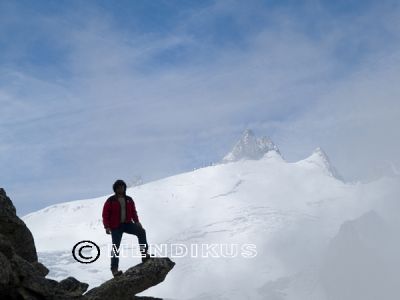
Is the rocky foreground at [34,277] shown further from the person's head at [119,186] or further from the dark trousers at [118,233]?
the person's head at [119,186]

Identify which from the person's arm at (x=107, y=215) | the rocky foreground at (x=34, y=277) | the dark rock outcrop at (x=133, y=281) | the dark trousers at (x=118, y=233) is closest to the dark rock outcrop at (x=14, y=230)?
the rocky foreground at (x=34, y=277)

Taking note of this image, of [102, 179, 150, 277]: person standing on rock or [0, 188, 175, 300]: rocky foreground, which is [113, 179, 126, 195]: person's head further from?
[0, 188, 175, 300]: rocky foreground

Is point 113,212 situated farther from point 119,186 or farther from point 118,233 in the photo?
point 119,186

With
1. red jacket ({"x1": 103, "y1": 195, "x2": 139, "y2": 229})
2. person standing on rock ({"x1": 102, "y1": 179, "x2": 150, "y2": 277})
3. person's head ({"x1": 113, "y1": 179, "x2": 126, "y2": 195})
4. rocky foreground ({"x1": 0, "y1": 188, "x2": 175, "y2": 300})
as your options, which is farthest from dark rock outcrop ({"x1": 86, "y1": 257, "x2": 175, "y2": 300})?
person's head ({"x1": 113, "y1": 179, "x2": 126, "y2": 195})

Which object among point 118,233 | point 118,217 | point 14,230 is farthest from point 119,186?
point 14,230

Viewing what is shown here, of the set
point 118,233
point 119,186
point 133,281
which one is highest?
point 119,186

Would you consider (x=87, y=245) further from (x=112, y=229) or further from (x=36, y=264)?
(x=36, y=264)

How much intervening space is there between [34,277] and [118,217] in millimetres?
3310

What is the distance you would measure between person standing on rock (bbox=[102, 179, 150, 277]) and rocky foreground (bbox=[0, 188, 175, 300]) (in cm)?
75

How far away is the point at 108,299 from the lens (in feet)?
50.1

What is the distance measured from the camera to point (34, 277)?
47.1ft

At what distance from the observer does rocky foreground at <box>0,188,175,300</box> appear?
13.8 metres

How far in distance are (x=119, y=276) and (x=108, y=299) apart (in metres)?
0.84

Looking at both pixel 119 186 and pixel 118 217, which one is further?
pixel 118 217
